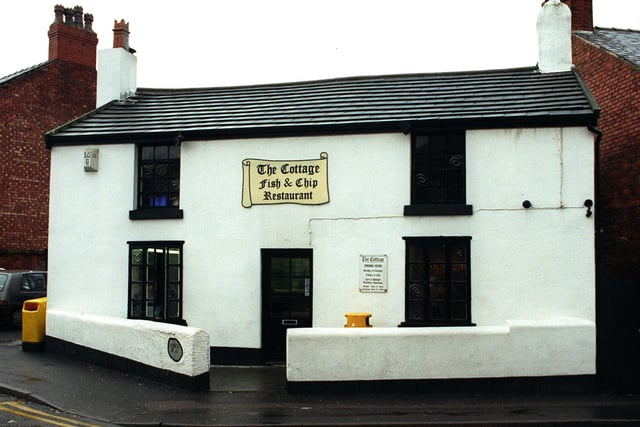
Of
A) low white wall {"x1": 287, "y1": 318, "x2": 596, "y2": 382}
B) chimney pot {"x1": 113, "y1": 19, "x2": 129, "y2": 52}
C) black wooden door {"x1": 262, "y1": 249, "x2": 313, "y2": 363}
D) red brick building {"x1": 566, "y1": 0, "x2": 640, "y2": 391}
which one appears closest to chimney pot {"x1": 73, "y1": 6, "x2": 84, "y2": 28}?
chimney pot {"x1": 113, "y1": 19, "x2": 129, "y2": 52}

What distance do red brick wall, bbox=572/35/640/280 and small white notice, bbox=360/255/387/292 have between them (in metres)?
5.14

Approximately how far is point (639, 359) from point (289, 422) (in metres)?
6.12

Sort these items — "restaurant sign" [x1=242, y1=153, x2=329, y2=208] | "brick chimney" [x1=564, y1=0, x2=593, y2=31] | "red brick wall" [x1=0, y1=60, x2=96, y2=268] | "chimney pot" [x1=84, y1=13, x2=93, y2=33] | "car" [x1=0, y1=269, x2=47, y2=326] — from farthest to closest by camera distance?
"chimney pot" [x1=84, y1=13, x2=93, y2=33] < "red brick wall" [x1=0, y1=60, x2=96, y2=268] < "brick chimney" [x1=564, y1=0, x2=593, y2=31] < "car" [x1=0, y1=269, x2=47, y2=326] < "restaurant sign" [x1=242, y1=153, x2=329, y2=208]

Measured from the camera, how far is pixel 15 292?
672 inches

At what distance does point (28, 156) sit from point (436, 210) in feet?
54.4

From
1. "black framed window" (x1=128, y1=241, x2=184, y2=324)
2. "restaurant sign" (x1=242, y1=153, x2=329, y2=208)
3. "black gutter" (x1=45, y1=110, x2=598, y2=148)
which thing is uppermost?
"black gutter" (x1=45, y1=110, x2=598, y2=148)

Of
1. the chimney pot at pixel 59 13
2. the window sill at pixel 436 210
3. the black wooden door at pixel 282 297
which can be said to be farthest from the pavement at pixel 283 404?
the chimney pot at pixel 59 13

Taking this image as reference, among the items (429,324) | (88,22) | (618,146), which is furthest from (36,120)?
(618,146)

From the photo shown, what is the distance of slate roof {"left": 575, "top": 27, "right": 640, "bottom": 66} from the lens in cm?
1494

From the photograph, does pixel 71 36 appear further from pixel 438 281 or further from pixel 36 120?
pixel 438 281

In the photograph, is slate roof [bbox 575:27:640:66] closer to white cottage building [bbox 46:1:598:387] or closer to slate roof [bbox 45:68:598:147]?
white cottage building [bbox 46:1:598:387]

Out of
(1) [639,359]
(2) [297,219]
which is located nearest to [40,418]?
(2) [297,219]

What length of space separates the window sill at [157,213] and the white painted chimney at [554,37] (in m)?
8.40

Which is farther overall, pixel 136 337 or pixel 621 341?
pixel 136 337
